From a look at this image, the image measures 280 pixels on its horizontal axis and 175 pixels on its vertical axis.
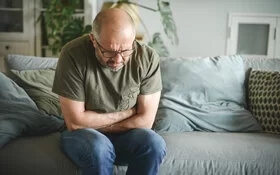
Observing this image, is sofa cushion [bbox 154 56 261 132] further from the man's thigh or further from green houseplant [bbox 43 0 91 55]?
green houseplant [bbox 43 0 91 55]

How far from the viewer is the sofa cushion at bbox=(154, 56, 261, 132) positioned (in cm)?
179

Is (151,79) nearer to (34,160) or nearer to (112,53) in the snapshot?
(112,53)

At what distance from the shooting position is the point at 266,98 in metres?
1.77

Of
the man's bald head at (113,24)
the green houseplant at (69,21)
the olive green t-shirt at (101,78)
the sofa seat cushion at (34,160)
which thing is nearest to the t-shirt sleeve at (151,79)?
the olive green t-shirt at (101,78)

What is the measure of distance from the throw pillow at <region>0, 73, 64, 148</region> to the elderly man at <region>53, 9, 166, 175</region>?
23 centimetres

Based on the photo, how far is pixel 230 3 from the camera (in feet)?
11.4

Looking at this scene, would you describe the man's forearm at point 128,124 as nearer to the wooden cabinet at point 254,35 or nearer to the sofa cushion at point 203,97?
the sofa cushion at point 203,97

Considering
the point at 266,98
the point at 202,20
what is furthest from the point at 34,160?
the point at 202,20

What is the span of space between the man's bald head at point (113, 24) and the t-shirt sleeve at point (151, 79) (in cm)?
22

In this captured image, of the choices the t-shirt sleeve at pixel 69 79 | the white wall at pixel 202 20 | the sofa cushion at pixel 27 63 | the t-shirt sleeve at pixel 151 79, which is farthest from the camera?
the white wall at pixel 202 20

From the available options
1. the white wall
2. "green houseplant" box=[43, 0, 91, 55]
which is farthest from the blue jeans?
the white wall

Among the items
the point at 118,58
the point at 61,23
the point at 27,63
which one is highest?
the point at 61,23

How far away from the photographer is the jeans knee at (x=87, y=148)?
1223mm

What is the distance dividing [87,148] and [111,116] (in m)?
0.23
